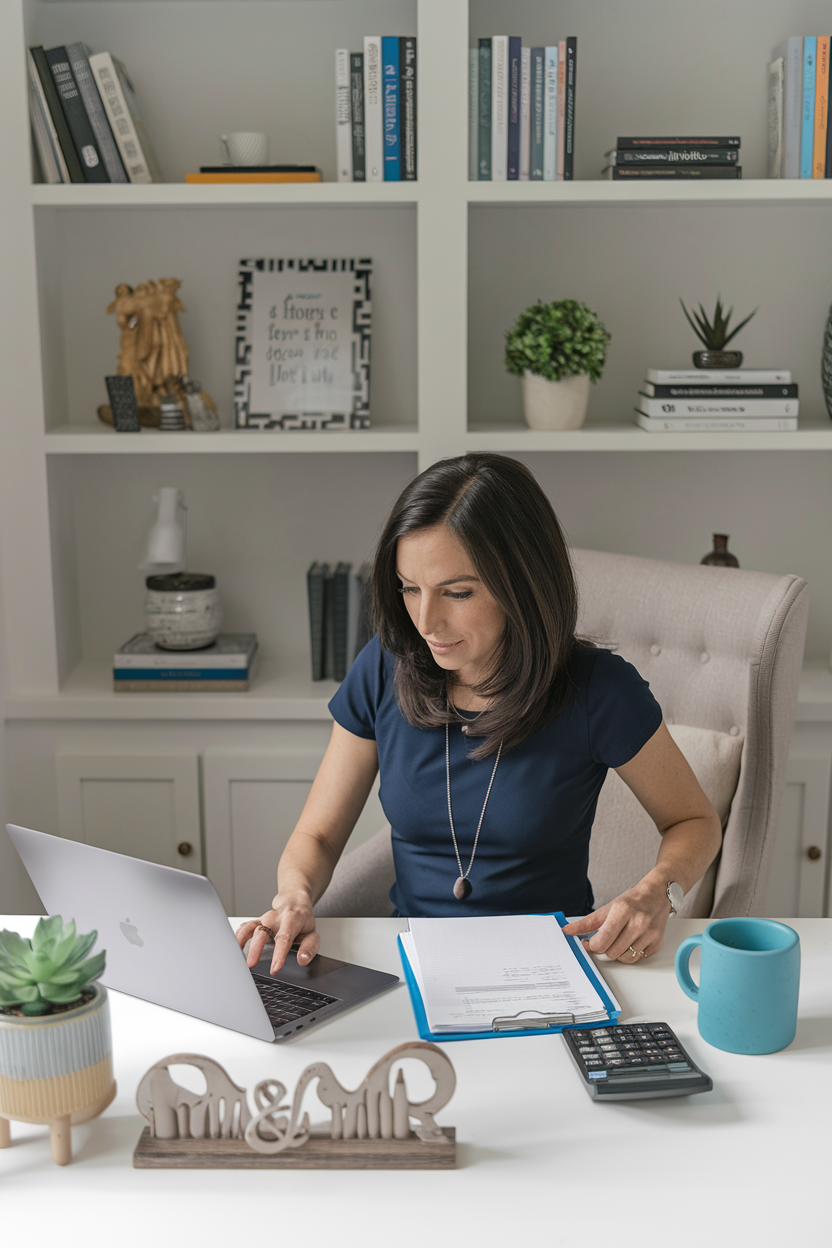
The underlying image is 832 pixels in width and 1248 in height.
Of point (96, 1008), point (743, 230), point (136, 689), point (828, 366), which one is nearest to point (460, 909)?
point (96, 1008)

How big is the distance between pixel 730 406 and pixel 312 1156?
180cm

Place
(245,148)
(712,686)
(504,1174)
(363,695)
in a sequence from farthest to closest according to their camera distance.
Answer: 1. (245,148)
2. (712,686)
3. (363,695)
4. (504,1174)

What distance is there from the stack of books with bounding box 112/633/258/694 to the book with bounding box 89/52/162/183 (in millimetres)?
981

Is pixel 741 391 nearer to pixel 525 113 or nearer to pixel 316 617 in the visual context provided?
pixel 525 113

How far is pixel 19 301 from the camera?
2.21 meters

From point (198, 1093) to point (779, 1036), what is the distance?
525 millimetres

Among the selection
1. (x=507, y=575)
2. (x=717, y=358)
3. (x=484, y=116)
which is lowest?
(x=507, y=575)

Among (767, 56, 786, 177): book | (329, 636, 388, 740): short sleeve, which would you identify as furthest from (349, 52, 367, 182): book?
(329, 636, 388, 740): short sleeve

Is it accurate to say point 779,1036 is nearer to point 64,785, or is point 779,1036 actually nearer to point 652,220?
point 64,785

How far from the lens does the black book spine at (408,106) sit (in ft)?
6.89

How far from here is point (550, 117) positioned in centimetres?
212

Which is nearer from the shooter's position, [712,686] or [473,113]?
[712,686]

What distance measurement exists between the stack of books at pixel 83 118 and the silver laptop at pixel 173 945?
1.61 meters

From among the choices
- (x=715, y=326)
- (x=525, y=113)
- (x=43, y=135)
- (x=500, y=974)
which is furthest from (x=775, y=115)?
(x=500, y=974)
